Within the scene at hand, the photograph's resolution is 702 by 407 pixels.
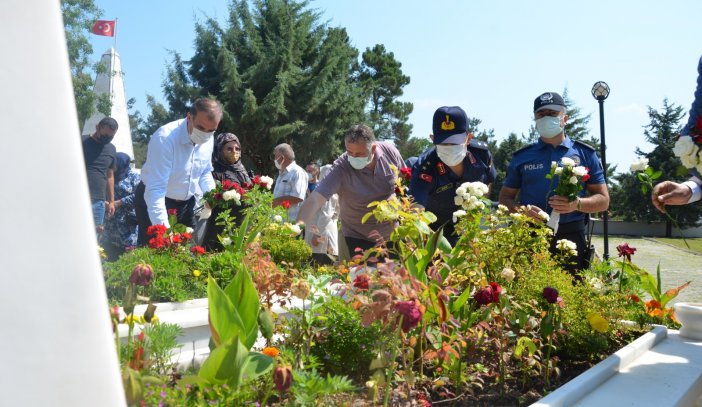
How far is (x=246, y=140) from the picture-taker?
25266mm

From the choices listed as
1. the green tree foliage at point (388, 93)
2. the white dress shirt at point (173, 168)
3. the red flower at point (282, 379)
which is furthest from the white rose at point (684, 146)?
the green tree foliage at point (388, 93)

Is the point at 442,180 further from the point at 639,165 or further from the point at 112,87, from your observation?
the point at 112,87

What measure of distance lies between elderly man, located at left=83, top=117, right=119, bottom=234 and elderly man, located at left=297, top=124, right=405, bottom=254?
2.63 meters

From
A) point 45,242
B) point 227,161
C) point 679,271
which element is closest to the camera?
point 45,242

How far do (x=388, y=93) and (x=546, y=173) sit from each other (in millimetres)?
33960

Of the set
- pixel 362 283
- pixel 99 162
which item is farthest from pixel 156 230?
pixel 99 162

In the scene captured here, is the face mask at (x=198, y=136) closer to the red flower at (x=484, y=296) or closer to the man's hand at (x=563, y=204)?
the man's hand at (x=563, y=204)

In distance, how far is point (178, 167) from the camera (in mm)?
4512

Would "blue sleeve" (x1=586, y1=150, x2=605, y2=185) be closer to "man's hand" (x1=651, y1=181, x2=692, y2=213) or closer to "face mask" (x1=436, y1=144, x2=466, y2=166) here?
"face mask" (x1=436, y1=144, x2=466, y2=166)

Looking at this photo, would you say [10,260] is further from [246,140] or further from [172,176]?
[246,140]

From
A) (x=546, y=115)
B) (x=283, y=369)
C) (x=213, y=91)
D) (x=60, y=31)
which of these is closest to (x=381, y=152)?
(x=546, y=115)

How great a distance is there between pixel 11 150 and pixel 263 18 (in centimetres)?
2930

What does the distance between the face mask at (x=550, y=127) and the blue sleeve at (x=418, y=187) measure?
2.84 ft

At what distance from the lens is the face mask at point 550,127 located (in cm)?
403
